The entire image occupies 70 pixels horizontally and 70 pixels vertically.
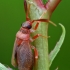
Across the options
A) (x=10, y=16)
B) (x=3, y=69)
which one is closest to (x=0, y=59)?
(x=10, y=16)

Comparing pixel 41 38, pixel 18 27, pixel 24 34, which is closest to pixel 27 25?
pixel 24 34

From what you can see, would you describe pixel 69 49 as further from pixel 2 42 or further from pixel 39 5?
pixel 39 5

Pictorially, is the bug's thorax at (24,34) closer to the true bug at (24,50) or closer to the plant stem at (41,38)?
the true bug at (24,50)

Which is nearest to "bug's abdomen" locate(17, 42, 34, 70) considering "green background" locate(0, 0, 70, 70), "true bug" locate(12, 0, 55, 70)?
"true bug" locate(12, 0, 55, 70)

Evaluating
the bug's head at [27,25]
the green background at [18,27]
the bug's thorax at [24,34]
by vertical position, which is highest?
the bug's head at [27,25]

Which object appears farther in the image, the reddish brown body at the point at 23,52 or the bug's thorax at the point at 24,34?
the bug's thorax at the point at 24,34

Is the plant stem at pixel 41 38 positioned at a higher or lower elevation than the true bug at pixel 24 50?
higher

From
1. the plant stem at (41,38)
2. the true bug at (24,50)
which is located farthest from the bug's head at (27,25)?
the plant stem at (41,38)
